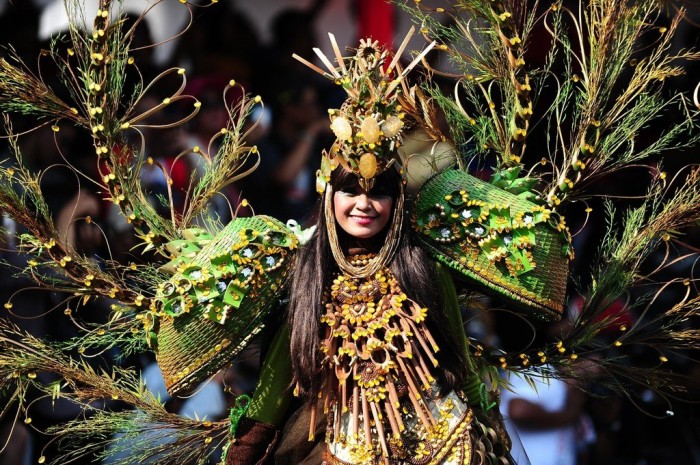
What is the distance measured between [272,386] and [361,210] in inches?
19.1

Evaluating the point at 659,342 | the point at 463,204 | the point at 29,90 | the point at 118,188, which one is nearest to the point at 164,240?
the point at 118,188

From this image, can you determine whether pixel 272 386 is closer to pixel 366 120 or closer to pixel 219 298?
pixel 219 298

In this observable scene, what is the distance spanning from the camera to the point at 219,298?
2631 millimetres

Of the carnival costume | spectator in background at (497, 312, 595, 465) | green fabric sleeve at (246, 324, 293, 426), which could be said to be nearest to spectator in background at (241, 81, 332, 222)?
spectator in background at (497, 312, 595, 465)

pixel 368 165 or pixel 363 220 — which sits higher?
pixel 368 165

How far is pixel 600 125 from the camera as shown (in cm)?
286

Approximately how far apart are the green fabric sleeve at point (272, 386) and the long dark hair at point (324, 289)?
0.07 metres

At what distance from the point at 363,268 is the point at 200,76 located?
182 centimetres

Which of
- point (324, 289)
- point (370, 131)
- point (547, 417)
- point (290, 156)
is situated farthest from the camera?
point (290, 156)

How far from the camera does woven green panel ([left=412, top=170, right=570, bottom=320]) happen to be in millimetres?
2697

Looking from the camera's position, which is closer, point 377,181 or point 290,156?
point 377,181

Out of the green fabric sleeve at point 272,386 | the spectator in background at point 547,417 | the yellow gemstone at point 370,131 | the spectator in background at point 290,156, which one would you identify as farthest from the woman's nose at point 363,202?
the spectator in background at point 290,156

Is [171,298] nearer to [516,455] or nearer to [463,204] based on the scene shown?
[463,204]

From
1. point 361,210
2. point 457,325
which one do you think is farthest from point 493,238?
point 361,210
